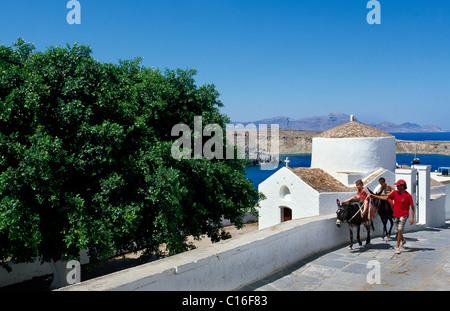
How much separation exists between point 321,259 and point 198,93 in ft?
25.9

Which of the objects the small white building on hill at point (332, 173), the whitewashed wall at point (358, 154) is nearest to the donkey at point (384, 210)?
the small white building on hill at point (332, 173)

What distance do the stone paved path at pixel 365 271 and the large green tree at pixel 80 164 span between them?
3.90 metres

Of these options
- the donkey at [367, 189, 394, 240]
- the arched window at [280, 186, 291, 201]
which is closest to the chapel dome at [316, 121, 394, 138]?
the arched window at [280, 186, 291, 201]

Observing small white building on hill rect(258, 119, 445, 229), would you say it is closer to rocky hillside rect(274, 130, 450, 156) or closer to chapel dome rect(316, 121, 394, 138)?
chapel dome rect(316, 121, 394, 138)

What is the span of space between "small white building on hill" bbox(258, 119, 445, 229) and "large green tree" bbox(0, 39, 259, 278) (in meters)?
10.9

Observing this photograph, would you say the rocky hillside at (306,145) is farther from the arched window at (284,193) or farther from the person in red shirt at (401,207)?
the person in red shirt at (401,207)

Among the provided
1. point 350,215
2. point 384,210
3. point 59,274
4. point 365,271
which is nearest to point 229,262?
point 365,271

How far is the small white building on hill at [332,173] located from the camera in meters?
20.8

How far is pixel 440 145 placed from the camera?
169 m

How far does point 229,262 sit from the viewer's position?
5.48 metres

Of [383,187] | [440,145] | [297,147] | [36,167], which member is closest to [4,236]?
[36,167]

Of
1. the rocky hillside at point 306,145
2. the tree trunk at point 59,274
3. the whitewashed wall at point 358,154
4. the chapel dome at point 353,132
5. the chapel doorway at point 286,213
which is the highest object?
the rocky hillside at point 306,145

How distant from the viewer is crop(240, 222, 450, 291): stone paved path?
5.84 meters
